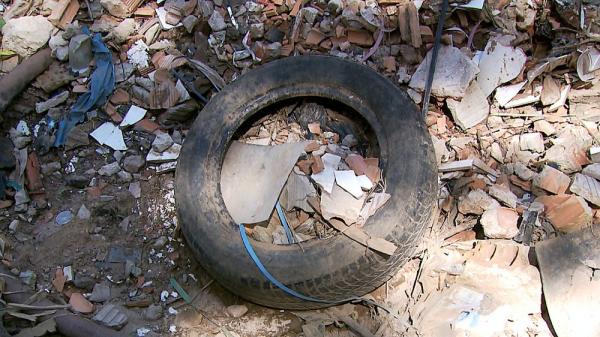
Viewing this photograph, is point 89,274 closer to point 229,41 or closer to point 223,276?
point 223,276

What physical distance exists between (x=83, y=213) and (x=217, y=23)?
4.31 ft

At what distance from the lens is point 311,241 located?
266 centimetres

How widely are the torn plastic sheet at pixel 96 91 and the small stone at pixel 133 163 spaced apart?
0.42m

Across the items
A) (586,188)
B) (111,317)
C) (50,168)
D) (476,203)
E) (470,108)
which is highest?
(470,108)

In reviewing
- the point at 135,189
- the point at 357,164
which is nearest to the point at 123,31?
the point at 135,189

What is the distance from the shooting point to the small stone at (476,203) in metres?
2.83

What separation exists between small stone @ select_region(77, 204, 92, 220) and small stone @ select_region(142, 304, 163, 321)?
65 cm

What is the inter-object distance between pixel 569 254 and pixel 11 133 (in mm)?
3011

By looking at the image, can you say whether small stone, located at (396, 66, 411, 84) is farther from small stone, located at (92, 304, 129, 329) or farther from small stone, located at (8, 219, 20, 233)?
small stone, located at (8, 219, 20, 233)

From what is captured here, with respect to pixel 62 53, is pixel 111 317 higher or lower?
lower

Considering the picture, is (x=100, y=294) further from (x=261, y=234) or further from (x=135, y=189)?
(x=261, y=234)

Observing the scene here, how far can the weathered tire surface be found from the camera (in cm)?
259

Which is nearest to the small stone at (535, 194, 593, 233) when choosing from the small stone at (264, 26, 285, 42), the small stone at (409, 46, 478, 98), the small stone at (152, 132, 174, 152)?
the small stone at (409, 46, 478, 98)

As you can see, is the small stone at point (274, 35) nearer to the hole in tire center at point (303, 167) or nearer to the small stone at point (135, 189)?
the hole in tire center at point (303, 167)
